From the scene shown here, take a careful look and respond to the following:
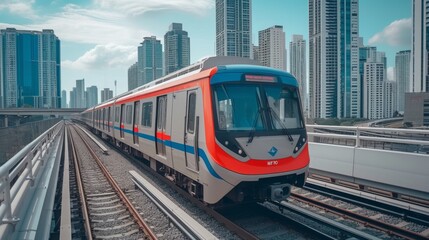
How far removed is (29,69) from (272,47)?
90577 millimetres

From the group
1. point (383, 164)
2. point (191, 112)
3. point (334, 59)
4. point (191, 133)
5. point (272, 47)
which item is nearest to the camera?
point (191, 133)

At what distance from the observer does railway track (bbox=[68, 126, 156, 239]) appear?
256 inches

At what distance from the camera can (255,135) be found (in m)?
6.29

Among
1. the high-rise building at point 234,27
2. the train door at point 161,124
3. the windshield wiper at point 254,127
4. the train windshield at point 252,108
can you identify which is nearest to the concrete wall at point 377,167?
the train windshield at point 252,108

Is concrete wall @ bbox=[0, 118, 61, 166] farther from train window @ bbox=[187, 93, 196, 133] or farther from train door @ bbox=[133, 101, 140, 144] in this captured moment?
train window @ bbox=[187, 93, 196, 133]

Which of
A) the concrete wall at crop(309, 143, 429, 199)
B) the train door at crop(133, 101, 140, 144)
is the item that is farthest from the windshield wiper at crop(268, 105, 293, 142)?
the train door at crop(133, 101, 140, 144)

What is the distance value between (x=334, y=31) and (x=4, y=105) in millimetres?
105600

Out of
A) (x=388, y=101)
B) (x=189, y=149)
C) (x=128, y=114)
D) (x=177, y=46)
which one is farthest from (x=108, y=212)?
(x=388, y=101)

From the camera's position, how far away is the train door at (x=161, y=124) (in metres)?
9.24

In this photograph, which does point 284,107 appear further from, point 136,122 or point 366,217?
point 136,122

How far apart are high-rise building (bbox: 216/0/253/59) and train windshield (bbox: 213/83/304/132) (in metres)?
54.5

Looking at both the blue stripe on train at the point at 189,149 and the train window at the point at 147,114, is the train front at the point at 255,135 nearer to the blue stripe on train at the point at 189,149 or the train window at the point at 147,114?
the blue stripe on train at the point at 189,149

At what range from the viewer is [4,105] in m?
110

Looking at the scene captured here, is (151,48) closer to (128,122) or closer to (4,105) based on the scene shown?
(4,105)
